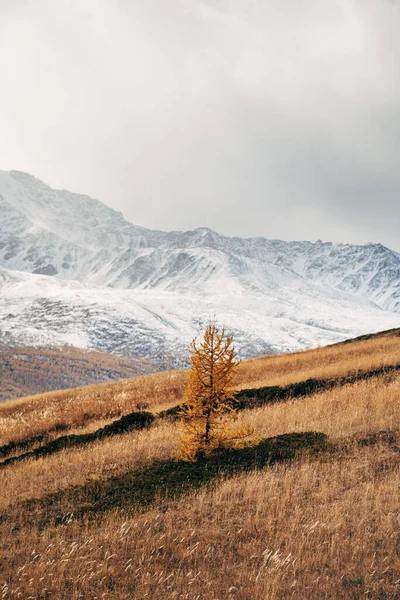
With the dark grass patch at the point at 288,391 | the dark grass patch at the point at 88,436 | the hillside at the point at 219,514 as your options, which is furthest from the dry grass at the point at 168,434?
the dark grass patch at the point at 288,391

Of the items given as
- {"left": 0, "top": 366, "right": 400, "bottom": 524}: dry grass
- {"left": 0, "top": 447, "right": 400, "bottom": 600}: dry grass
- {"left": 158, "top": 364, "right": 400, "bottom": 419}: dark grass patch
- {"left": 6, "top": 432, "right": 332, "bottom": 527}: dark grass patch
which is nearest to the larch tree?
{"left": 6, "top": 432, "right": 332, "bottom": 527}: dark grass patch

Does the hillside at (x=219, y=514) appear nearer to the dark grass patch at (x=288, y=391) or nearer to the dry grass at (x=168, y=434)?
the dry grass at (x=168, y=434)

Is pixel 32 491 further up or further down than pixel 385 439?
further down

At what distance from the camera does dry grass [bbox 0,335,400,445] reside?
65.9 ft

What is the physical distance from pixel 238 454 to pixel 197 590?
505cm

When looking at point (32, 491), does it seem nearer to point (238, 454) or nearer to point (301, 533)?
point (238, 454)

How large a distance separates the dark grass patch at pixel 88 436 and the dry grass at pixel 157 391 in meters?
3.03

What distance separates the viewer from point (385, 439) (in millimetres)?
10391

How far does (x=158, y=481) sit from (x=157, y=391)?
1517 centimetres

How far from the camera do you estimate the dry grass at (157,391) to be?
20094mm

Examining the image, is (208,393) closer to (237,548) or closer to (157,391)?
(237,548)

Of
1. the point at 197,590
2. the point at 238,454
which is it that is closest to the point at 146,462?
the point at 238,454

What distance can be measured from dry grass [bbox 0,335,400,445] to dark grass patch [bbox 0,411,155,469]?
3.03 m

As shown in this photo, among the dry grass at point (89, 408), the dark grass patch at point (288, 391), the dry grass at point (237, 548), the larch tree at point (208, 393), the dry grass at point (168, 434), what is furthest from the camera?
the dry grass at point (89, 408)
